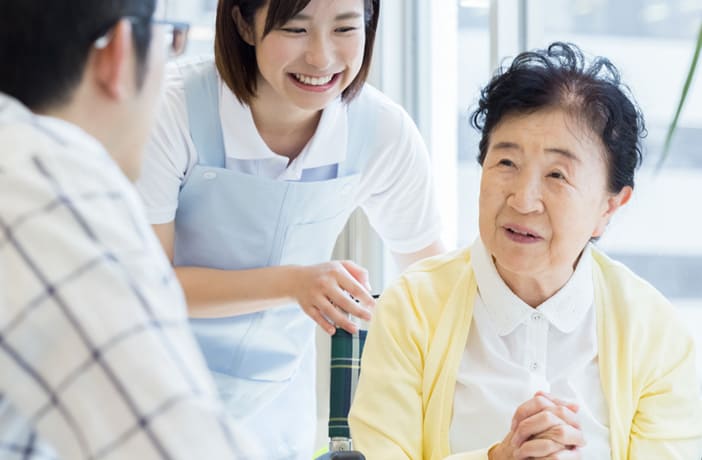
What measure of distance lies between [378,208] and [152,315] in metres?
1.39

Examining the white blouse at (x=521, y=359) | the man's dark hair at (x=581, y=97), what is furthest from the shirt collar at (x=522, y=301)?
the man's dark hair at (x=581, y=97)

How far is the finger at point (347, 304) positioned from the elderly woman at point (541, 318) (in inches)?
1.2

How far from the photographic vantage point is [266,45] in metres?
1.64

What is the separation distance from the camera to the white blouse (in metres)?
1.52

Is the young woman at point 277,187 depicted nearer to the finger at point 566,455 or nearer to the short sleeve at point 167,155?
the short sleeve at point 167,155

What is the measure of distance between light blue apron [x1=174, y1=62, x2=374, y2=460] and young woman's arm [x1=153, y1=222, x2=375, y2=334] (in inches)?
2.7

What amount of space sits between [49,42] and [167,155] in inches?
39.1

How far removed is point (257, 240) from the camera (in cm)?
185

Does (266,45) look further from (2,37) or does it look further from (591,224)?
(2,37)

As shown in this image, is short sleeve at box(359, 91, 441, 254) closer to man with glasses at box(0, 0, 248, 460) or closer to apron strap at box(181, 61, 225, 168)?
apron strap at box(181, 61, 225, 168)

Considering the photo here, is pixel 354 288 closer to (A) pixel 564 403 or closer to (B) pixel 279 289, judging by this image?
(B) pixel 279 289

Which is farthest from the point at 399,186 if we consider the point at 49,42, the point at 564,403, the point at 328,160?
the point at 49,42

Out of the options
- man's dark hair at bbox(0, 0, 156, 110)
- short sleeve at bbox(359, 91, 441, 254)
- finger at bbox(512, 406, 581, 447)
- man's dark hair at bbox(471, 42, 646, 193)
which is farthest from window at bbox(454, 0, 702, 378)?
man's dark hair at bbox(0, 0, 156, 110)

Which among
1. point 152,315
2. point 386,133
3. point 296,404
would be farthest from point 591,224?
point 152,315
